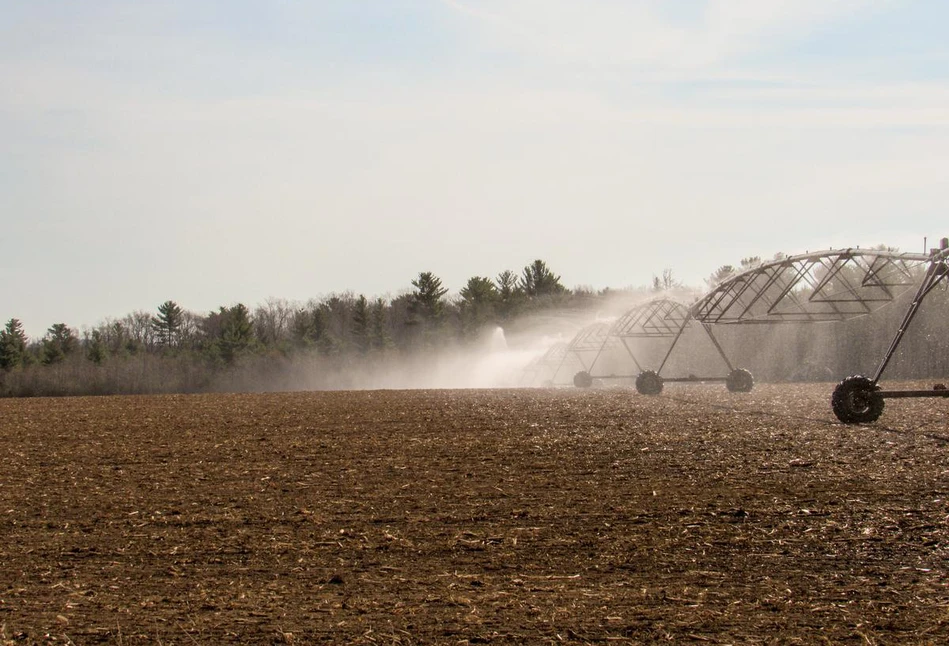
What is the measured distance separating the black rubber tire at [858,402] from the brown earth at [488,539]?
3.48ft

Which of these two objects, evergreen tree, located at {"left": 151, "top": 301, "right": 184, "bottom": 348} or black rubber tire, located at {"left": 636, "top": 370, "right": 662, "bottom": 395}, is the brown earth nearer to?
black rubber tire, located at {"left": 636, "top": 370, "right": 662, "bottom": 395}

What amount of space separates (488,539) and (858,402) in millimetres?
13060

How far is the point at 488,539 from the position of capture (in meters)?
10.4

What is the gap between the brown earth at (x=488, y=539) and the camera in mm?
7730

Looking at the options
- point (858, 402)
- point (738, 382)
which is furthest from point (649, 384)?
point (858, 402)

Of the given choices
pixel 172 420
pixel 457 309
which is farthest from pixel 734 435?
pixel 457 309

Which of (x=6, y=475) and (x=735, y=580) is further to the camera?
(x=6, y=475)

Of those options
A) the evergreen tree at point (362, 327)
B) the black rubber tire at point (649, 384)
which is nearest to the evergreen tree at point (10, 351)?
the evergreen tree at point (362, 327)

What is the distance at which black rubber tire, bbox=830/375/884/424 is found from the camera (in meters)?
20.9

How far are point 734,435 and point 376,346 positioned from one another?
7822cm

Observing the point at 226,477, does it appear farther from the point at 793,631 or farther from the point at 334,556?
the point at 793,631

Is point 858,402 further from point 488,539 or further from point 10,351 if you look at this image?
point 10,351

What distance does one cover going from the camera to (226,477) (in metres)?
15.4

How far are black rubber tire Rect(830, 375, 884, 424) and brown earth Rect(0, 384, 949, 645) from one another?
106cm
